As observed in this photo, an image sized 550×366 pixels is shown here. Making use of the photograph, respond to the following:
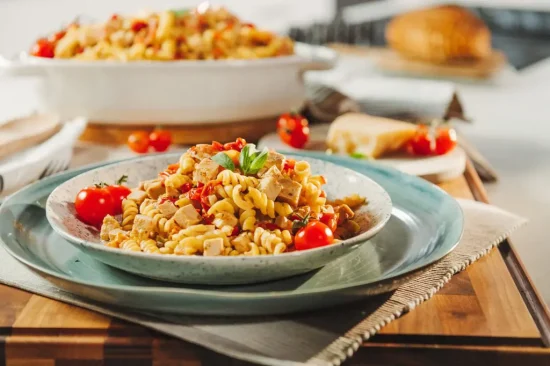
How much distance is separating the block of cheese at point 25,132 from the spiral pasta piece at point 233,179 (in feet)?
2.45

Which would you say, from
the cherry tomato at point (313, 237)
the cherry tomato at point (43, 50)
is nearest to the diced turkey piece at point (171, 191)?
the cherry tomato at point (313, 237)

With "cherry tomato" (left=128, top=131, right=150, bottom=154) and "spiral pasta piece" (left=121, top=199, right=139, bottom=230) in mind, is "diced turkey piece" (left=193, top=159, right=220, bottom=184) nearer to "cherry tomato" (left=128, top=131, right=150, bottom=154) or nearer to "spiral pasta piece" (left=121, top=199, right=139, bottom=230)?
"spiral pasta piece" (left=121, top=199, right=139, bottom=230)

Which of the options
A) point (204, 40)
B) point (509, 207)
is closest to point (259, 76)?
point (204, 40)

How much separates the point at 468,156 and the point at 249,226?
1.05 m

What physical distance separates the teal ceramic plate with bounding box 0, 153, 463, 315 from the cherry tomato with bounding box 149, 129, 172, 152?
53 centimetres

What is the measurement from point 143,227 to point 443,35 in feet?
7.55

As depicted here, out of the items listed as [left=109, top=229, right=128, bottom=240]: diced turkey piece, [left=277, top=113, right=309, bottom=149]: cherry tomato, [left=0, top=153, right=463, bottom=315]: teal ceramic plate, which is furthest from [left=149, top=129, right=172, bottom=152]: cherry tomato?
[left=109, top=229, right=128, bottom=240]: diced turkey piece

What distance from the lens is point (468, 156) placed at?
78.4 inches

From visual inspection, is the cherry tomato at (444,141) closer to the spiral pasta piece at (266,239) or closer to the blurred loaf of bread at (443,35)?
the spiral pasta piece at (266,239)

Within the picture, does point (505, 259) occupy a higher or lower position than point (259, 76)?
lower

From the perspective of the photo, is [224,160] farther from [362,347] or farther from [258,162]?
[362,347]

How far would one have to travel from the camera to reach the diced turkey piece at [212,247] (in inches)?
40.6

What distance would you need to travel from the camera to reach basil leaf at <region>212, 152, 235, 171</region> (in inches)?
44.7

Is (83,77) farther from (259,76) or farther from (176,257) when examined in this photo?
(176,257)
